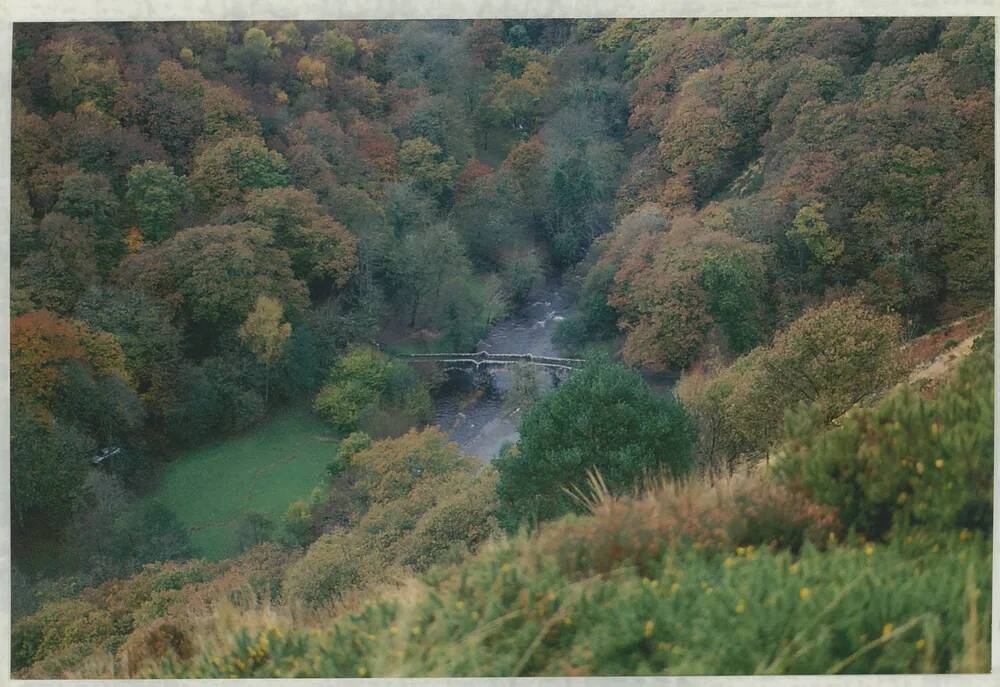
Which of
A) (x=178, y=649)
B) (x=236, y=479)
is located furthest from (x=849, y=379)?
(x=236, y=479)

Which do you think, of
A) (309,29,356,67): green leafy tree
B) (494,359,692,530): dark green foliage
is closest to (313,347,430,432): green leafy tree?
(309,29,356,67): green leafy tree

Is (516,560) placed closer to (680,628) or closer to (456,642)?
(456,642)

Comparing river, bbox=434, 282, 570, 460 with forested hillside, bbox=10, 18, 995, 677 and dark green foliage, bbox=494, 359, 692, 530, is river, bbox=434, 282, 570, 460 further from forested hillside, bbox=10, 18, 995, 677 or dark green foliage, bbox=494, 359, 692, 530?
dark green foliage, bbox=494, 359, 692, 530

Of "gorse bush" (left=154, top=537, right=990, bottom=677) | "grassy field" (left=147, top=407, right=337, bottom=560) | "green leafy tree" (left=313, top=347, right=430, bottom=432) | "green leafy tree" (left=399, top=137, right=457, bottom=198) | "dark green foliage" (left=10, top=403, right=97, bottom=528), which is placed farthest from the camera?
"green leafy tree" (left=399, top=137, right=457, bottom=198)

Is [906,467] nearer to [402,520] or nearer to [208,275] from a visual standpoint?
[402,520]

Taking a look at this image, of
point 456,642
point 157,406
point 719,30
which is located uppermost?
point 719,30

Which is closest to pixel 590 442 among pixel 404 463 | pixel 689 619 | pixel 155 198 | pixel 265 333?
pixel 689 619
